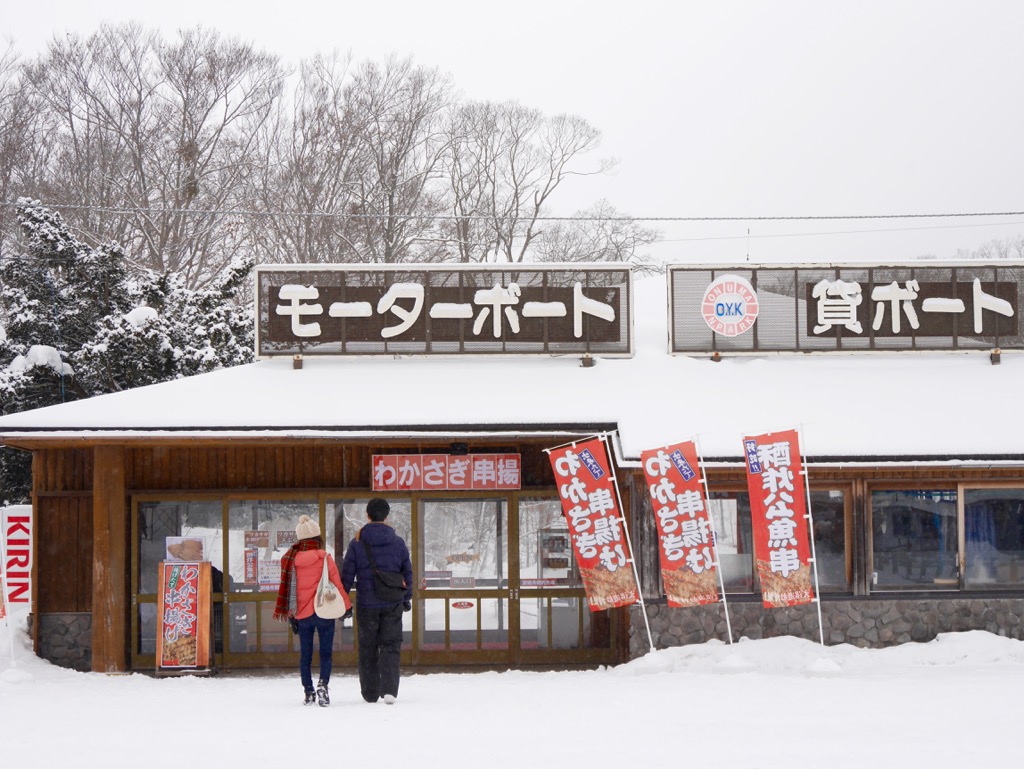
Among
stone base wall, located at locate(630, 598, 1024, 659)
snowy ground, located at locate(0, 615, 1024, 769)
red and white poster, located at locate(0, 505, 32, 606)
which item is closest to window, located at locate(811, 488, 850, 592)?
stone base wall, located at locate(630, 598, 1024, 659)

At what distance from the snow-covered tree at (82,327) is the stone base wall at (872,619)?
10875 millimetres

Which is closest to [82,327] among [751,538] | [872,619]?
[751,538]

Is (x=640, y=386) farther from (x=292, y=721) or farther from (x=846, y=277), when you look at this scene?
(x=292, y=721)

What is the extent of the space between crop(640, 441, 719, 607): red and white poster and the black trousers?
10.9 feet

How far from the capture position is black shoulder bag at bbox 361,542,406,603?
8727 millimetres

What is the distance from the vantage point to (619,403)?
473 inches

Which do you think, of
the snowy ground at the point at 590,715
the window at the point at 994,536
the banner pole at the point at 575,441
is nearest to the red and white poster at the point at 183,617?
the snowy ground at the point at 590,715

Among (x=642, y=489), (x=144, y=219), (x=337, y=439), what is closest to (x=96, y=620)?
(x=337, y=439)

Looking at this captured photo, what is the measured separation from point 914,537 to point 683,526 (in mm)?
3011

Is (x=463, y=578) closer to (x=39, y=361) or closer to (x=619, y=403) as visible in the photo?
(x=619, y=403)

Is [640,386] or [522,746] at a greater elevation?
[640,386]

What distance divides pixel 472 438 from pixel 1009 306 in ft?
24.9

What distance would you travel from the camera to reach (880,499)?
12.0 meters

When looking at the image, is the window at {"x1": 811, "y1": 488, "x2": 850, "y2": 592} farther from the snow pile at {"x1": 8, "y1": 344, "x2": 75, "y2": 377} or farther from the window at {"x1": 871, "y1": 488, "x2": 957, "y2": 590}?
the snow pile at {"x1": 8, "y1": 344, "x2": 75, "y2": 377}
